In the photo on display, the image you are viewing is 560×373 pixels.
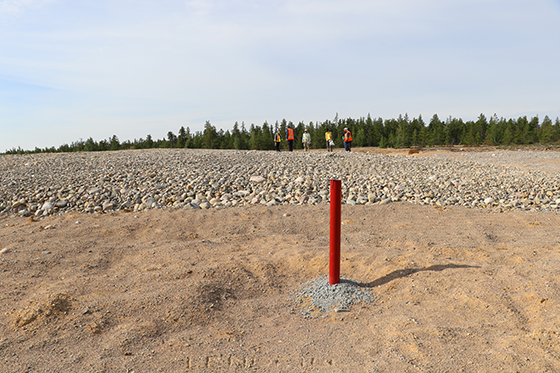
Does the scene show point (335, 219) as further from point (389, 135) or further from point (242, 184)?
point (389, 135)

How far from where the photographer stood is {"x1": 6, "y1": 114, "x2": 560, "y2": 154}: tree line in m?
53.6

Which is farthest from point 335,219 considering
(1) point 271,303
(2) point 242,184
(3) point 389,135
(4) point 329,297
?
(3) point 389,135

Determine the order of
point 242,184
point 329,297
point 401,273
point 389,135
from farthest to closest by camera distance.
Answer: point 389,135, point 242,184, point 401,273, point 329,297

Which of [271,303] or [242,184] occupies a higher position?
[242,184]

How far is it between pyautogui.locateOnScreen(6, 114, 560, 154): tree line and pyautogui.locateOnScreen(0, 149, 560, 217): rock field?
122 ft

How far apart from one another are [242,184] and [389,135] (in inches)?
2090

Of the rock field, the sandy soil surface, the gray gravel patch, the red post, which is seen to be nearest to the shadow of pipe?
the sandy soil surface

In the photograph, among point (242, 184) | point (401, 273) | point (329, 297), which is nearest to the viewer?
point (329, 297)

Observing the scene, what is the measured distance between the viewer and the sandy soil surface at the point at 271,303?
10.3 ft

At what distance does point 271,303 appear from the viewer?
429 centimetres

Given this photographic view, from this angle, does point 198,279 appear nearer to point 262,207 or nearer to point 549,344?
point 549,344

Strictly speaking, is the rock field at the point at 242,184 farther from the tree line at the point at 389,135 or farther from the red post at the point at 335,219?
the tree line at the point at 389,135

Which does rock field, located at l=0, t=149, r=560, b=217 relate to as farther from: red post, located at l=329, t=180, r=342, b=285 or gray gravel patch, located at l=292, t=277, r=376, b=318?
red post, located at l=329, t=180, r=342, b=285

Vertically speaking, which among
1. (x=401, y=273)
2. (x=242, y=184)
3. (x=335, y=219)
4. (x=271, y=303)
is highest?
(x=335, y=219)
